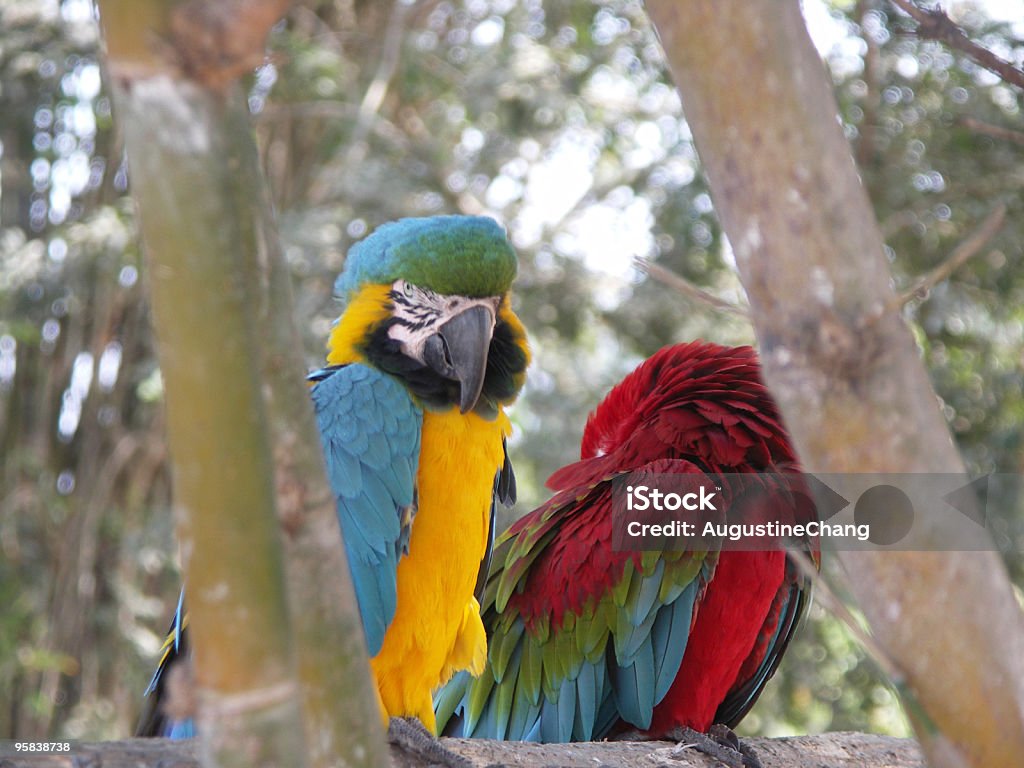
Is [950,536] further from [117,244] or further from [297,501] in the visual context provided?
[117,244]

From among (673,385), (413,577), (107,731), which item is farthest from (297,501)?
(107,731)

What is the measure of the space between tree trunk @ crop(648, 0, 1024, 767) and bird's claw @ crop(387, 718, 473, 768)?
1015 millimetres

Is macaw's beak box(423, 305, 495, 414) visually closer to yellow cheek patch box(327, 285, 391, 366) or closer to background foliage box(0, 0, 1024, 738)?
yellow cheek patch box(327, 285, 391, 366)

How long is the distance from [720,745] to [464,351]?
0.92 metres

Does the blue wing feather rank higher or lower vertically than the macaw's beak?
lower

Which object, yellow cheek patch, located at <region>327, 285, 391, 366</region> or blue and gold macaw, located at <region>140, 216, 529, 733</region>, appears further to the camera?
yellow cheek patch, located at <region>327, 285, 391, 366</region>

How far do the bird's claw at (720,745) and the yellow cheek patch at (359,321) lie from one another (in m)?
0.95

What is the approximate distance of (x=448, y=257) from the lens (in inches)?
70.3

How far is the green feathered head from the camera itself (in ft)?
5.85

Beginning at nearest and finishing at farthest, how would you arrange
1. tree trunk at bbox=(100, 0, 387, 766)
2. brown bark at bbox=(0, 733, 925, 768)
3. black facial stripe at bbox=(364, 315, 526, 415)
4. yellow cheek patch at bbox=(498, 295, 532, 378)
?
1. tree trunk at bbox=(100, 0, 387, 766)
2. brown bark at bbox=(0, 733, 925, 768)
3. black facial stripe at bbox=(364, 315, 526, 415)
4. yellow cheek patch at bbox=(498, 295, 532, 378)

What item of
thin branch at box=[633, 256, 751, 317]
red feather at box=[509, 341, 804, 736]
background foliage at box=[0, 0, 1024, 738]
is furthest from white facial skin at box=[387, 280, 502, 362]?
background foliage at box=[0, 0, 1024, 738]

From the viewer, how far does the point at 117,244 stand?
155 inches

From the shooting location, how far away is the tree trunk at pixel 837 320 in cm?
61

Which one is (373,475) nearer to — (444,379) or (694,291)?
(444,379)
